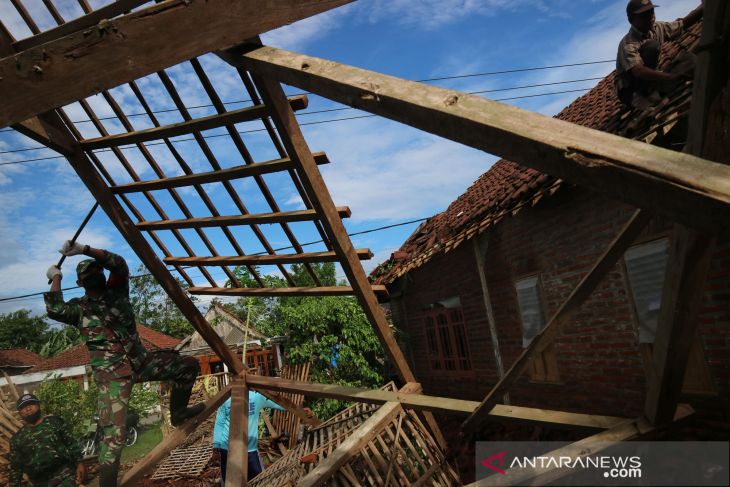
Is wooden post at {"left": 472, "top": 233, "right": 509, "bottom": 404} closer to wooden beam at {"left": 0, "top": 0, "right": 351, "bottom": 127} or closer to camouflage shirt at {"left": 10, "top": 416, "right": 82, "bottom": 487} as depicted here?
wooden beam at {"left": 0, "top": 0, "right": 351, "bottom": 127}

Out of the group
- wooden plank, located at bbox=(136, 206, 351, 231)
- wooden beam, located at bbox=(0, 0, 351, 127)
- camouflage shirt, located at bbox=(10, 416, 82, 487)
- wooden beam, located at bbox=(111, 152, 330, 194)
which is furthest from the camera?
camouflage shirt, located at bbox=(10, 416, 82, 487)

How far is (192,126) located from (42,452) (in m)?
5.70

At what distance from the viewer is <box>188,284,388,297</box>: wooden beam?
135 inches

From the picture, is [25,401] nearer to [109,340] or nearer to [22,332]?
[109,340]

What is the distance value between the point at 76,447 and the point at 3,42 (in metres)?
6.12

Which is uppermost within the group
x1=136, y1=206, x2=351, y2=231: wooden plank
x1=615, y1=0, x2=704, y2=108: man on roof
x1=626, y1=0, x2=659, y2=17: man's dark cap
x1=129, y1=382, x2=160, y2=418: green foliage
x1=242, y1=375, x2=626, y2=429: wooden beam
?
x1=626, y1=0, x2=659, y2=17: man's dark cap

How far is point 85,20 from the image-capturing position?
2.06m

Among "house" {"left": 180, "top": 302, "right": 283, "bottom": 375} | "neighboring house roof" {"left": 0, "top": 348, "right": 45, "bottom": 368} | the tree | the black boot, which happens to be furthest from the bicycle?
the tree

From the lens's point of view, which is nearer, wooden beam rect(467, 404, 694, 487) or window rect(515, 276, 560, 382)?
wooden beam rect(467, 404, 694, 487)

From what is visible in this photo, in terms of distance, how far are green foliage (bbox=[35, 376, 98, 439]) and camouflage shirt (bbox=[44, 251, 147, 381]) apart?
10.2 meters

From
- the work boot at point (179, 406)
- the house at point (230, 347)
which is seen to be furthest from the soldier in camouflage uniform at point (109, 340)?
the house at point (230, 347)

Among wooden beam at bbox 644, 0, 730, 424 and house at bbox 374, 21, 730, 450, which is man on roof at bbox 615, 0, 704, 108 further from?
wooden beam at bbox 644, 0, 730, 424

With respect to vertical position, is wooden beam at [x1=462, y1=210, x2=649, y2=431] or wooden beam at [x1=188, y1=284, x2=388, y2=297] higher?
wooden beam at [x1=188, y1=284, x2=388, y2=297]

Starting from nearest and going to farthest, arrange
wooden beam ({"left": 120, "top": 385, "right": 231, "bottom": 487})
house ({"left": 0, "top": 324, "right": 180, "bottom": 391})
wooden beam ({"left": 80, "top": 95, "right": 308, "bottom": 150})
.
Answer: wooden beam ({"left": 80, "top": 95, "right": 308, "bottom": 150}) → wooden beam ({"left": 120, "top": 385, "right": 231, "bottom": 487}) → house ({"left": 0, "top": 324, "right": 180, "bottom": 391})
